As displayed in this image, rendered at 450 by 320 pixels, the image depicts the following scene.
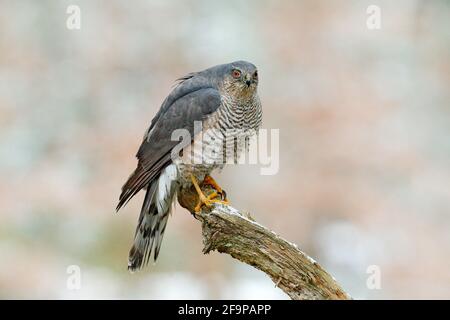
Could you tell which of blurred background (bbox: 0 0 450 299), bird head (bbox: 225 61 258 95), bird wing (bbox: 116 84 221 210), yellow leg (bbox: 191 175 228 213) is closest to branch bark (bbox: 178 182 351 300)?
yellow leg (bbox: 191 175 228 213)

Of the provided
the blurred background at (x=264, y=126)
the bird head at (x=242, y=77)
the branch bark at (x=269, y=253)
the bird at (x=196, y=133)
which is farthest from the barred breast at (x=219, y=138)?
the blurred background at (x=264, y=126)

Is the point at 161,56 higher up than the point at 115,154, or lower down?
higher up

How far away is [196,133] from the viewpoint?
6.60 metres

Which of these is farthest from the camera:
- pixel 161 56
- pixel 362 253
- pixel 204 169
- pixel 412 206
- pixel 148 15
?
pixel 148 15

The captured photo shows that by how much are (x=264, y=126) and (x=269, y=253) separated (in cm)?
635

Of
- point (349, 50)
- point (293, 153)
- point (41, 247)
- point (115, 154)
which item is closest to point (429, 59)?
point (349, 50)

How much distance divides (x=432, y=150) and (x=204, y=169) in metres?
6.63

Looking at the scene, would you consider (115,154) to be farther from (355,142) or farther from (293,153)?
(355,142)

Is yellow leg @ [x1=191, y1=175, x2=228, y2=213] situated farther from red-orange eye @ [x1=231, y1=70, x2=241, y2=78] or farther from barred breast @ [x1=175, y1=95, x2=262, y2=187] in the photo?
red-orange eye @ [x1=231, y1=70, x2=241, y2=78]

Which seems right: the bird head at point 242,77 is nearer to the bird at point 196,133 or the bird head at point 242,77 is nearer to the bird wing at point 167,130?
the bird at point 196,133

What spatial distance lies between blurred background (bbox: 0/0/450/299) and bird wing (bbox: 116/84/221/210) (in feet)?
11.1

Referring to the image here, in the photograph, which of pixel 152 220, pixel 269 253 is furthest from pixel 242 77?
pixel 269 253

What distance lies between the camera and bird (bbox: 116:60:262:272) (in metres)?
6.59

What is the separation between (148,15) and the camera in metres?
14.4
